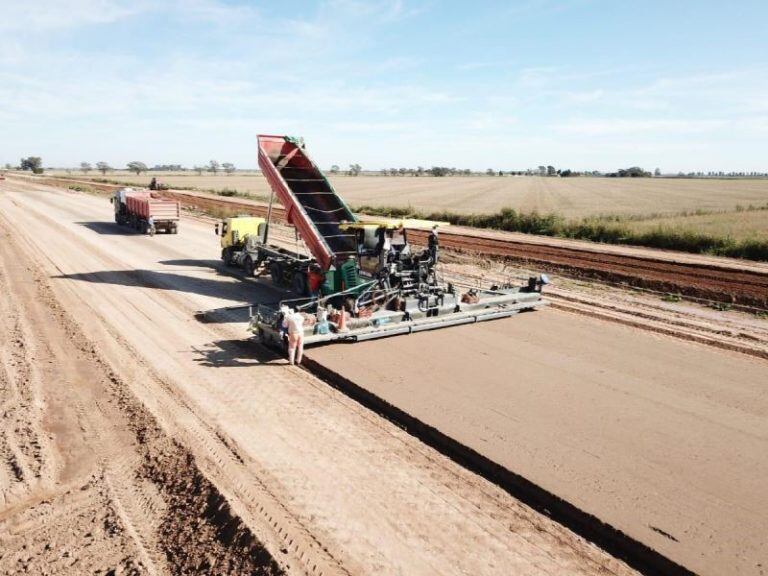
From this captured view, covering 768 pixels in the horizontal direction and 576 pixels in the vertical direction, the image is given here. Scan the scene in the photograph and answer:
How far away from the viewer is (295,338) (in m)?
9.84

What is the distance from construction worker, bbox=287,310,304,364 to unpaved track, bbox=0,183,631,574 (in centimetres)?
32

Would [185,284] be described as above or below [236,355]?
above

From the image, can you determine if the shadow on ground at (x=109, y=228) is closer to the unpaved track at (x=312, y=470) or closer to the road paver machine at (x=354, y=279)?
the road paver machine at (x=354, y=279)

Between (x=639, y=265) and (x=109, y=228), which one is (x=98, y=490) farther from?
(x=109, y=228)

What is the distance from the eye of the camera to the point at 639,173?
6983 inches

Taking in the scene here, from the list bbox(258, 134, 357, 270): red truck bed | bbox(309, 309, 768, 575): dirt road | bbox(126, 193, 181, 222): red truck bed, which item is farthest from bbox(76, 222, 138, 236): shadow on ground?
bbox(309, 309, 768, 575): dirt road

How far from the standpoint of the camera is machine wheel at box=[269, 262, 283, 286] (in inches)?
635

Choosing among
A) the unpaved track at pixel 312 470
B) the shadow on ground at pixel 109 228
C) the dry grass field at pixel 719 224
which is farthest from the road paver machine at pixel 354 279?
the shadow on ground at pixel 109 228

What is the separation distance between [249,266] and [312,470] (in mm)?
12150

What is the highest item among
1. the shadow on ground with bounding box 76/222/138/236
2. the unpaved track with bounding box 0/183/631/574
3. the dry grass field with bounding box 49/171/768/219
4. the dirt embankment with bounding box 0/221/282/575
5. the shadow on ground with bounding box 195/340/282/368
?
the dry grass field with bounding box 49/171/768/219

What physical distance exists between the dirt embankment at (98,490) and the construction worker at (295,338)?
2.59 metres

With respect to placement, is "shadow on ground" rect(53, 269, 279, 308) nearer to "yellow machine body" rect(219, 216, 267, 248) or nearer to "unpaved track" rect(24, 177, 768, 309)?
"yellow machine body" rect(219, 216, 267, 248)

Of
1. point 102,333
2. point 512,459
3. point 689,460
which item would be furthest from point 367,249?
point 689,460

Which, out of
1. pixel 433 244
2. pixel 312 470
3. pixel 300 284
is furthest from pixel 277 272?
pixel 312 470
